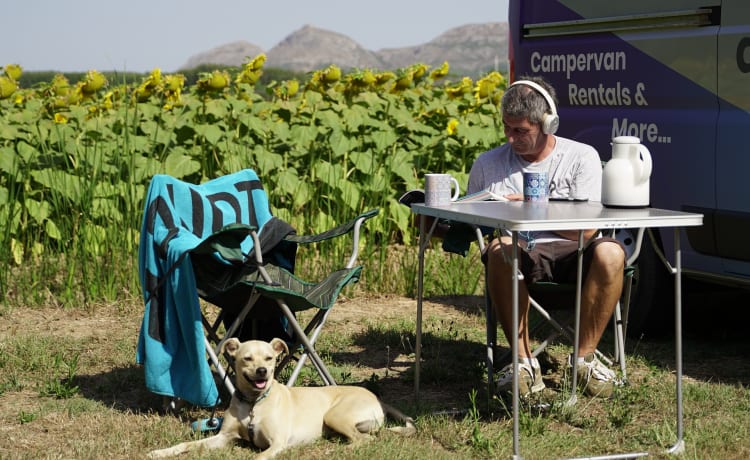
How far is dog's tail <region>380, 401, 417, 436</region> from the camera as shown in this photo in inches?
163

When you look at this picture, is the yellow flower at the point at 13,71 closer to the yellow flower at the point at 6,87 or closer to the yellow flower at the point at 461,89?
the yellow flower at the point at 6,87

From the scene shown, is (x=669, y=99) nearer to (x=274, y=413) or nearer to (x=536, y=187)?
(x=536, y=187)

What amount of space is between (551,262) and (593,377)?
1.70ft

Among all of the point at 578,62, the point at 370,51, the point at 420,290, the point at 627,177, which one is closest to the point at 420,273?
the point at 420,290

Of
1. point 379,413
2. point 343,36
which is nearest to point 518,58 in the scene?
point 379,413

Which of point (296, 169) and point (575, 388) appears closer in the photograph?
point (575, 388)

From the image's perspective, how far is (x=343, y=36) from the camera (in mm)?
183000

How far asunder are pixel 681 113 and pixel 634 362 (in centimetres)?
121

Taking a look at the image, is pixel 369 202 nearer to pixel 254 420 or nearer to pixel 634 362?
pixel 634 362

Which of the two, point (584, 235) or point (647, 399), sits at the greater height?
point (584, 235)

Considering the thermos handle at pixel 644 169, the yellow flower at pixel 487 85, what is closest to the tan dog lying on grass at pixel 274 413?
the thermos handle at pixel 644 169

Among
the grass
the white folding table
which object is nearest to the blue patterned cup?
the white folding table

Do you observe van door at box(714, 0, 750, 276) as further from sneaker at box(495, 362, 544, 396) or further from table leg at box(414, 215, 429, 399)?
table leg at box(414, 215, 429, 399)

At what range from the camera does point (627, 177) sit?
404cm
